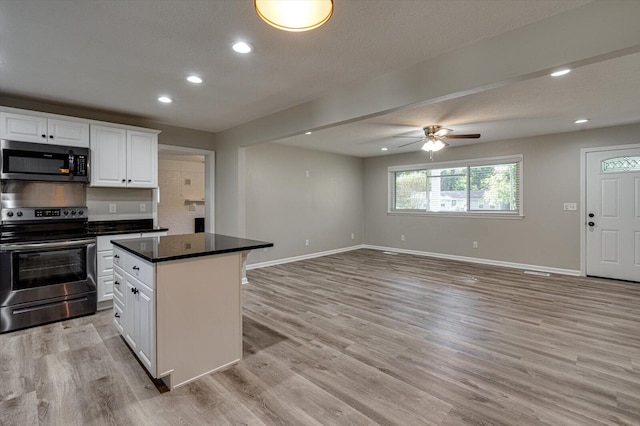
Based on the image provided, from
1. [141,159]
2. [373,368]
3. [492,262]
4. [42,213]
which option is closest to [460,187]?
[492,262]

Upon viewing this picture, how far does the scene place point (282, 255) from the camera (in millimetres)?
6406

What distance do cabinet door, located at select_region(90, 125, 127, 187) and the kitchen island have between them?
1700mm

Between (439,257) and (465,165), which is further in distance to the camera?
(439,257)

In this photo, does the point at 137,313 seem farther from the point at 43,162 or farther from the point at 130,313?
the point at 43,162

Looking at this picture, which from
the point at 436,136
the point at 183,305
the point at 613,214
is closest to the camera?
the point at 183,305

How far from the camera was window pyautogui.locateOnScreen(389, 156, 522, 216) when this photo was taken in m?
6.03

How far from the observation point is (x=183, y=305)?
2.19 metres

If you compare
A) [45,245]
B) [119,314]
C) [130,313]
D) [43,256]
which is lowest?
[119,314]

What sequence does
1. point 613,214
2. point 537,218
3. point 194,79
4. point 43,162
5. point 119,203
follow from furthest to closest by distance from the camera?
point 537,218
point 613,214
point 119,203
point 43,162
point 194,79

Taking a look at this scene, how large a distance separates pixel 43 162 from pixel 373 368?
13.4 feet

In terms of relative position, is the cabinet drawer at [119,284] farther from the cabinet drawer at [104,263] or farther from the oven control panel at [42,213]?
the oven control panel at [42,213]

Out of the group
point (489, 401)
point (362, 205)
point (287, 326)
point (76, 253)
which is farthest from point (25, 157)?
point (362, 205)

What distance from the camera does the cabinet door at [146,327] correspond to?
6.82 ft

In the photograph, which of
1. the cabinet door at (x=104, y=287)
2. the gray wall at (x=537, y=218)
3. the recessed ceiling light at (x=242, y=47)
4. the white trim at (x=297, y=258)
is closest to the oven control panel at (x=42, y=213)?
the cabinet door at (x=104, y=287)
